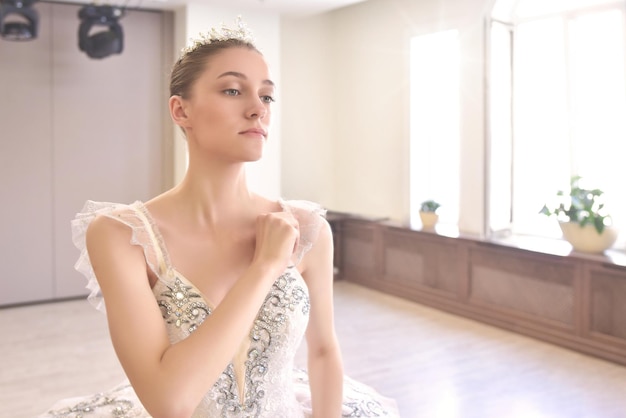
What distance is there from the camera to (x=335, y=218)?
20.7 feet

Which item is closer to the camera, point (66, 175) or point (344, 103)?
point (66, 175)

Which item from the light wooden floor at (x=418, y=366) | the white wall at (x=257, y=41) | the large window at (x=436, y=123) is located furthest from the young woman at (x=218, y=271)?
the white wall at (x=257, y=41)

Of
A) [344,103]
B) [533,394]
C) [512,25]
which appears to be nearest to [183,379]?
[533,394]

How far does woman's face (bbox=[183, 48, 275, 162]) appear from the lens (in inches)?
49.9

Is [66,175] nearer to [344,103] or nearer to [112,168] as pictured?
[112,168]

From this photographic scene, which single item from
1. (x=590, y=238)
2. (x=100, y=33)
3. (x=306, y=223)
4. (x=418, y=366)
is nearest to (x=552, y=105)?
(x=590, y=238)

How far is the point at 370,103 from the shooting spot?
20.6ft

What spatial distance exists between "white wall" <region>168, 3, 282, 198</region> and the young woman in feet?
14.2

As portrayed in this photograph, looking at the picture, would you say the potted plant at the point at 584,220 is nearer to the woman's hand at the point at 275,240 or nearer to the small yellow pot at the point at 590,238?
the small yellow pot at the point at 590,238

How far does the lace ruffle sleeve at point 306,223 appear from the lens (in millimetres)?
1495

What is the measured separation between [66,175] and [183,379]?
4856mm

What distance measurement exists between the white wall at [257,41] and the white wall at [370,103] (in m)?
0.47

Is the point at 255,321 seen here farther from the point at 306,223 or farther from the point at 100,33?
the point at 100,33

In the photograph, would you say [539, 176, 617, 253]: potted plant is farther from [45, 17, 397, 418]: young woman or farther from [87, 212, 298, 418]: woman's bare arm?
[87, 212, 298, 418]: woman's bare arm
